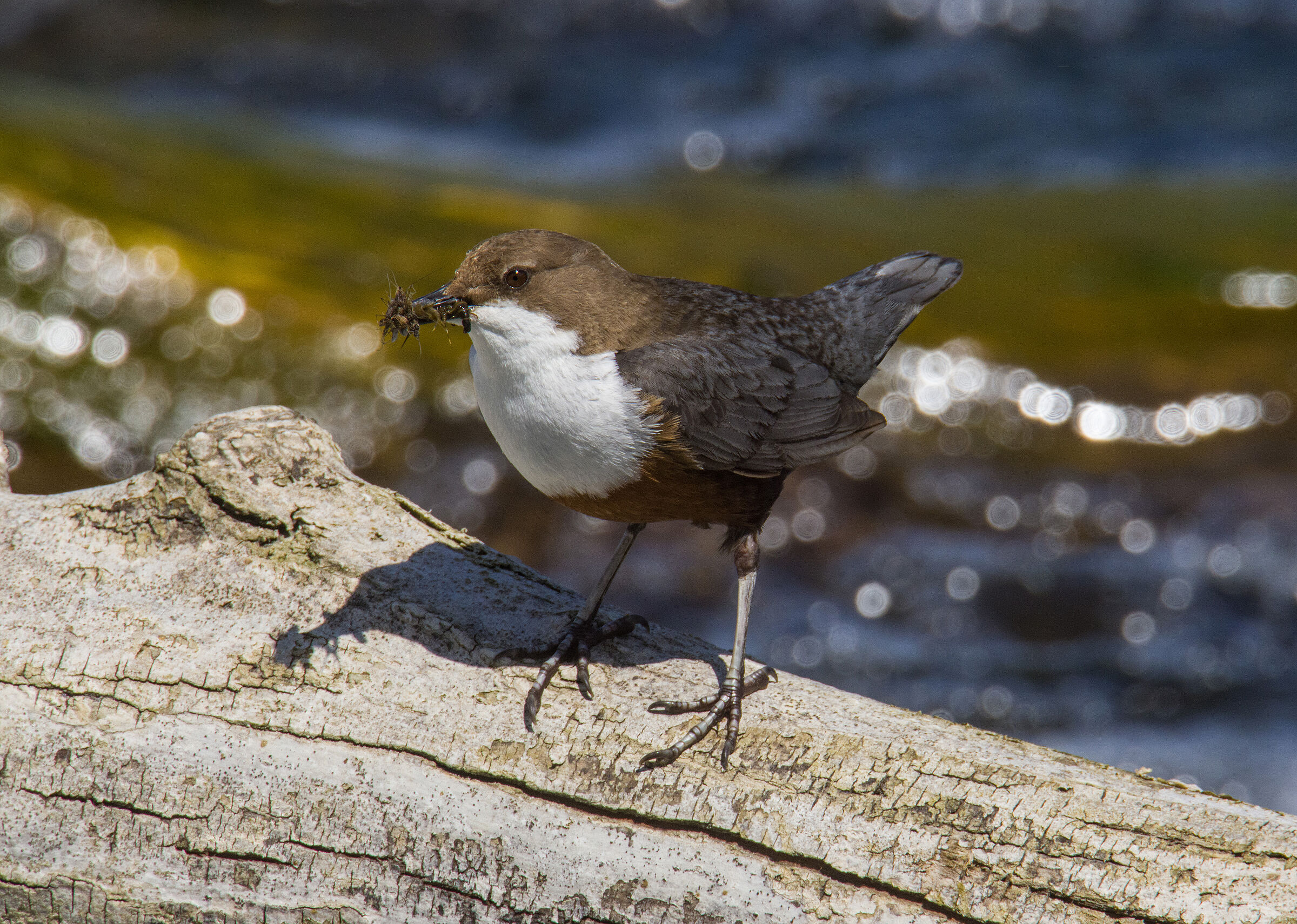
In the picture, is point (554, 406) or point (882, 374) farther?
point (882, 374)

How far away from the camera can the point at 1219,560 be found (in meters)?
6.25

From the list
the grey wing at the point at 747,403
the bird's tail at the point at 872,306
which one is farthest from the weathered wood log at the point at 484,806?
the bird's tail at the point at 872,306

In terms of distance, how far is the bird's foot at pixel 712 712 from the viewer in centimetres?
255

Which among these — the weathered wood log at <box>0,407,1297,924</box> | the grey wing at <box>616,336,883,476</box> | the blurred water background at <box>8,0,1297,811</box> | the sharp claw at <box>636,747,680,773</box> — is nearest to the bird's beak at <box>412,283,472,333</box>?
the grey wing at <box>616,336,883,476</box>

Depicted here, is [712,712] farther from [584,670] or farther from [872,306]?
[872,306]

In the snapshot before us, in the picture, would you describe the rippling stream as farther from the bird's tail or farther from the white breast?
the white breast

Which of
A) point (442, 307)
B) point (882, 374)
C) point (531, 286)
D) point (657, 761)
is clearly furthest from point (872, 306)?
point (882, 374)

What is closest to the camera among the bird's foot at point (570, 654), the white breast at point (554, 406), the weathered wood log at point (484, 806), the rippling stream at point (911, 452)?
the weathered wood log at point (484, 806)

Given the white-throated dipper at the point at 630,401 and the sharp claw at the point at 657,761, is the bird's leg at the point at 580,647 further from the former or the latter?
the sharp claw at the point at 657,761

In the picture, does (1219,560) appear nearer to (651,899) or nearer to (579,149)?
(651,899)

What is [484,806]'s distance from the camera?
2459 millimetres

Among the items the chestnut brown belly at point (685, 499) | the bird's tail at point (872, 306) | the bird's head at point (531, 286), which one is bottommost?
the chestnut brown belly at point (685, 499)

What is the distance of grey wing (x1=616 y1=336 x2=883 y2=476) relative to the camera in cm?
300

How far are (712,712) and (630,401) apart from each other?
78 cm
